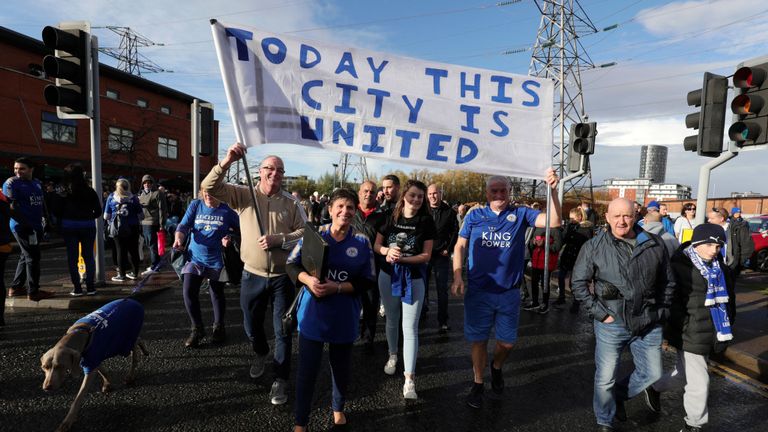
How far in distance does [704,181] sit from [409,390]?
174 inches

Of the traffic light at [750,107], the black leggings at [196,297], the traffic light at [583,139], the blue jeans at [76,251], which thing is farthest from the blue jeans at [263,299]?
the traffic light at [750,107]

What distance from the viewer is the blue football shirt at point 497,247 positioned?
3646 millimetres

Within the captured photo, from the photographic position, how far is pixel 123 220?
723 cm

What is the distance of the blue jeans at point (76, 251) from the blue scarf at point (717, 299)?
7484 mm

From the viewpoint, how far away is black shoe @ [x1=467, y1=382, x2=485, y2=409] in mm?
3562

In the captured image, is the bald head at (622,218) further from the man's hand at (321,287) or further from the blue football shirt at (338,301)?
the man's hand at (321,287)

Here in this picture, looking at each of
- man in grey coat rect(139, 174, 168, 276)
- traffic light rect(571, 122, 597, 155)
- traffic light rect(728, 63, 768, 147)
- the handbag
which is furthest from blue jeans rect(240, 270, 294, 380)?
man in grey coat rect(139, 174, 168, 276)

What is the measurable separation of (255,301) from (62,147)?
27633 millimetres

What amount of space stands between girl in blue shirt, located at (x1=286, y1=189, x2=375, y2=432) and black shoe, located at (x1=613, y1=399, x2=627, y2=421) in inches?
92.1

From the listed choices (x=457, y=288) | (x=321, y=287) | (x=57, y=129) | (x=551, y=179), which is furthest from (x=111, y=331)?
(x=57, y=129)

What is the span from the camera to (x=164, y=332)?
5.06 meters

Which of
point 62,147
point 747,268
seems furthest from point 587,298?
point 62,147

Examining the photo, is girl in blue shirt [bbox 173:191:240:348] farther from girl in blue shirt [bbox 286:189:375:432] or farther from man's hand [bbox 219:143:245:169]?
girl in blue shirt [bbox 286:189:375:432]

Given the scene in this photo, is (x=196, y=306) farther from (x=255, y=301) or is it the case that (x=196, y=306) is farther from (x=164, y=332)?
(x=255, y=301)
